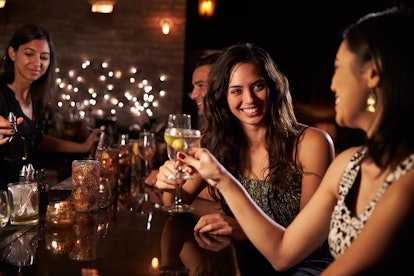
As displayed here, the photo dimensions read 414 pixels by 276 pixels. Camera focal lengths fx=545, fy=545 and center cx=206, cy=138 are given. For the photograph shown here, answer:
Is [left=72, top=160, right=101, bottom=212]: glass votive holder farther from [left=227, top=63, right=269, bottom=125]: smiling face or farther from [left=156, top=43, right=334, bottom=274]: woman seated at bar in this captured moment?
[left=227, top=63, right=269, bottom=125]: smiling face

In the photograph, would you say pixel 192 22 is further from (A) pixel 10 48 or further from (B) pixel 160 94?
(A) pixel 10 48

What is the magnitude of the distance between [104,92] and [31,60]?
4.04 metres

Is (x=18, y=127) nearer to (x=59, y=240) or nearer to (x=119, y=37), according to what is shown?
(x=59, y=240)

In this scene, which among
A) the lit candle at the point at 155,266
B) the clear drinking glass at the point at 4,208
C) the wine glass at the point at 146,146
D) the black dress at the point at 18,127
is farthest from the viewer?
the black dress at the point at 18,127

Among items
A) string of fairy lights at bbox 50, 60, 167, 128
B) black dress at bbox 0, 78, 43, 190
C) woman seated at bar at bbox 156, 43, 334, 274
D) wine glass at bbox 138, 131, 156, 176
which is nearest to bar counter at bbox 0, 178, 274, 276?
woman seated at bar at bbox 156, 43, 334, 274

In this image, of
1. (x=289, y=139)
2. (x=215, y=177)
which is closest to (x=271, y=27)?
(x=289, y=139)

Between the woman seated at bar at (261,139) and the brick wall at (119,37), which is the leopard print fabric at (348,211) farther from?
the brick wall at (119,37)

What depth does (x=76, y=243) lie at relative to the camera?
1534 mm

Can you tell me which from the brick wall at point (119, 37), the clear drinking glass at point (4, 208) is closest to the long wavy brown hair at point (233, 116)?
the clear drinking glass at point (4, 208)

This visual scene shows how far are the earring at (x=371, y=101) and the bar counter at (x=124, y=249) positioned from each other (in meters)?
0.50

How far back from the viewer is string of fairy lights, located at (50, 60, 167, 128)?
755 cm

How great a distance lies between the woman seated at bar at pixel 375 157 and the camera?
45.3 inches

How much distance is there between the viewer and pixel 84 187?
75.7 inches

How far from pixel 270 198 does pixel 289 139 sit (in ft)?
0.86
